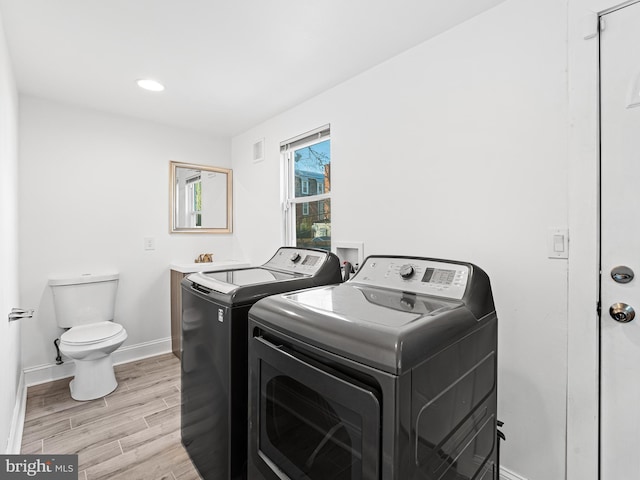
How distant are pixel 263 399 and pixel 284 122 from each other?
7.78 ft

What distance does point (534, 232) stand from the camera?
4.64 feet

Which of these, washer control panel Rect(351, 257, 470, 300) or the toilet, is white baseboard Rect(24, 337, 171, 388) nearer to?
the toilet

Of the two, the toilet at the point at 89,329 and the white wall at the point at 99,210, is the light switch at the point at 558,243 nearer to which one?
the toilet at the point at 89,329

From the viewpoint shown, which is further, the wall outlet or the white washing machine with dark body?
the wall outlet

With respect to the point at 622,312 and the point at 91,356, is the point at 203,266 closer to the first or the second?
the point at 91,356

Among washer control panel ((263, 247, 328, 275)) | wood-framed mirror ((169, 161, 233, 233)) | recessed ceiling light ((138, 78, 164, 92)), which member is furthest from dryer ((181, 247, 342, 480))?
wood-framed mirror ((169, 161, 233, 233))

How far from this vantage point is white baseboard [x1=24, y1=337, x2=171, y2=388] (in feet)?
8.45

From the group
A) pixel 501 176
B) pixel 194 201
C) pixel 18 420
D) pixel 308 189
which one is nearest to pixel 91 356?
pixel 18 420

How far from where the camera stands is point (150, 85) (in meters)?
2.37

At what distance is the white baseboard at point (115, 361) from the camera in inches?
101

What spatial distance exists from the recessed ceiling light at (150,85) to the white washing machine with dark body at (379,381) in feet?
6.75

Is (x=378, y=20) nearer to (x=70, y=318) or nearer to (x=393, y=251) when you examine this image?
(x=393, y=251)

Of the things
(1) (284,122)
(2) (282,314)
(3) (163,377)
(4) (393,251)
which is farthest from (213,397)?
(1) (284,122)

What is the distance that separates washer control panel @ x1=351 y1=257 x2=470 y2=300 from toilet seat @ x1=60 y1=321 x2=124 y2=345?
204cm
